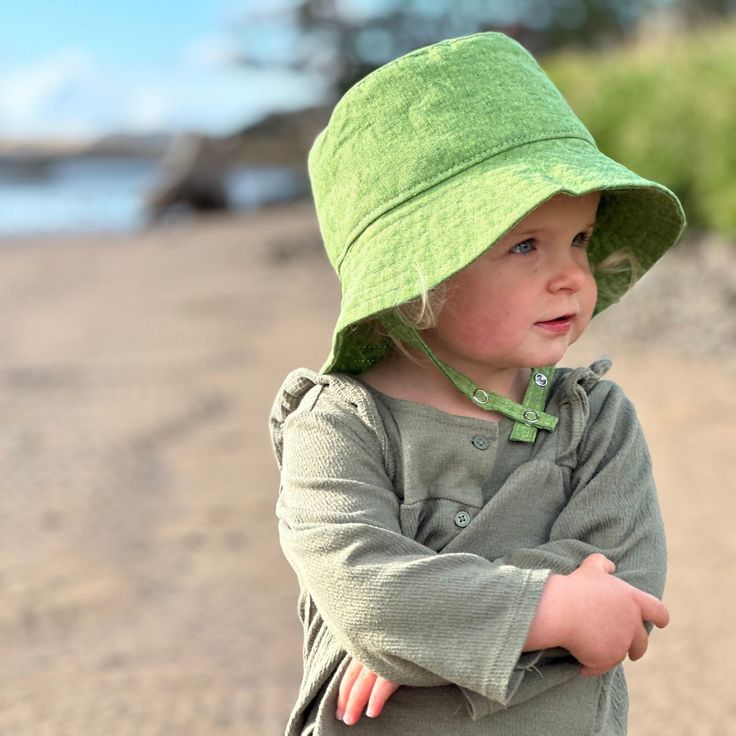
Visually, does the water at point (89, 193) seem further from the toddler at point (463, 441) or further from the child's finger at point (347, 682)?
the child's finger at point (347, 682)

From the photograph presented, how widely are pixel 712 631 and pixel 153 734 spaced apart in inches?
63.8

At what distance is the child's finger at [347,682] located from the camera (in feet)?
5.17

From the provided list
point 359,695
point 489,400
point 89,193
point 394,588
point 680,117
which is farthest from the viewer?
point 89,193

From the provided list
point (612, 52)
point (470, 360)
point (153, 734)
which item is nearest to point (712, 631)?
point (153, 734)

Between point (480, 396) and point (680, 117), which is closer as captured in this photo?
point (480, 396)

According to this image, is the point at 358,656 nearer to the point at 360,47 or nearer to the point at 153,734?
the point at 153,734

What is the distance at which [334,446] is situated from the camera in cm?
157

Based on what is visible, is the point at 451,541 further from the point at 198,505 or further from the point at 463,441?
the point at 198,505

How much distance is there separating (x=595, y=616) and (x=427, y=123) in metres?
0.67

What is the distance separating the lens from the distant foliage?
7930 mm

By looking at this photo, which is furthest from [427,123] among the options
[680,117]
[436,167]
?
[680,117]

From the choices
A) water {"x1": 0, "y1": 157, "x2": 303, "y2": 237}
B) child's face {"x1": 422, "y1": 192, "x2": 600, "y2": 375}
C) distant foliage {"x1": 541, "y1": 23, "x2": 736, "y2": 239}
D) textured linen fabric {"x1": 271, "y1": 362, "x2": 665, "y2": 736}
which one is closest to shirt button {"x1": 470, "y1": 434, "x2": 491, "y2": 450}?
textured linen fabric {"x1": 271, "y1": 362, "x2": 665, "y2": 736}

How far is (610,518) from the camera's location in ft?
5.21

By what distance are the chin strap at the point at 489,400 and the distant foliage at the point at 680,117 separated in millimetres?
6474
